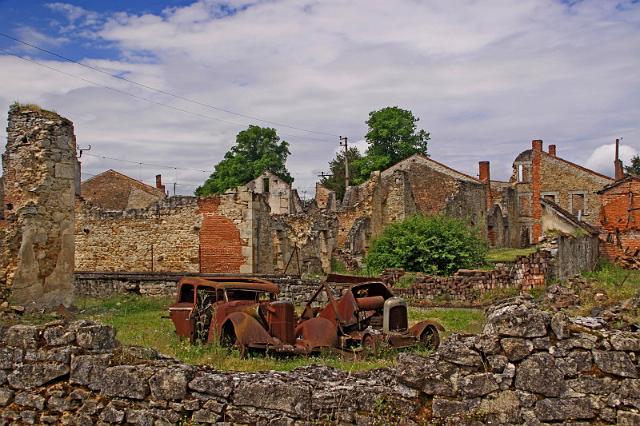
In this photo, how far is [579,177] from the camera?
47719 millimetres

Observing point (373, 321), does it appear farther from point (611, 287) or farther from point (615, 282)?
point (615, 282)

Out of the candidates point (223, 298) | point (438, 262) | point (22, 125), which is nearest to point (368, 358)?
point (223, 298)

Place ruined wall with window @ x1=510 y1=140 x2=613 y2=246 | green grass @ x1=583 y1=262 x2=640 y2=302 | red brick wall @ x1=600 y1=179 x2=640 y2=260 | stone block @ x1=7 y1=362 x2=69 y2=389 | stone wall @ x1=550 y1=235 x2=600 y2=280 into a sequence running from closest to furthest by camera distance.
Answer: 1. stone block @ x1=7 y1=362 x2=69 y2=389
2. green grass @ x1=583 y1=262 x2=640 y2=302
3. stone wall @ x1=550 y1=235 x2=600 y2=280
4. red brick wall @ x1=600 y1=179 x2=640 y2=260
5. ruined wall with window @ x1=510 y1=140 x2=613 y2=246

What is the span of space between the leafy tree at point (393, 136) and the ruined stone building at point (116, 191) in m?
17.8

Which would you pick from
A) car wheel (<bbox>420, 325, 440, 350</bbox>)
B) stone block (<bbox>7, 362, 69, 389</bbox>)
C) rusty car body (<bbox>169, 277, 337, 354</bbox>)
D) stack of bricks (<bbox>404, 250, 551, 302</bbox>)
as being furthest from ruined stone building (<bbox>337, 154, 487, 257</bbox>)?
stone block (<bbox>7, 362, 69, 389</bbox>)

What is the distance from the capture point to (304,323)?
1024 centimetres

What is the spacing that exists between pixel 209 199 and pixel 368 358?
51.7ft

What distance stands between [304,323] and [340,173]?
51843 millimetres

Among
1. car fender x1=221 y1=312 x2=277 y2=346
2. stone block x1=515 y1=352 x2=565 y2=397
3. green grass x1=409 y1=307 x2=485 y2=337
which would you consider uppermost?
stone block x1=515 y1=352 x2=565 y2=397

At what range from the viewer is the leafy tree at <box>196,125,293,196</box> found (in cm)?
5734

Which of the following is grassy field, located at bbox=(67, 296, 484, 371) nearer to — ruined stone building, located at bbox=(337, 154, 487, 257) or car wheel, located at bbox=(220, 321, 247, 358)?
car wheel, located at bbox=(220, 321, 247, 358)

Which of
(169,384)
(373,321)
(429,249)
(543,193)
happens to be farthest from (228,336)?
(543,193)

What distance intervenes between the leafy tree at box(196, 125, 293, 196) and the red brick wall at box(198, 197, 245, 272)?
32.7m

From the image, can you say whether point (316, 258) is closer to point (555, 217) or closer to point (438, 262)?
point (438, 262)
